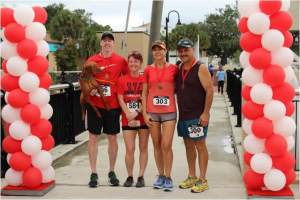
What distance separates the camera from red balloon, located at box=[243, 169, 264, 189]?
5.58m

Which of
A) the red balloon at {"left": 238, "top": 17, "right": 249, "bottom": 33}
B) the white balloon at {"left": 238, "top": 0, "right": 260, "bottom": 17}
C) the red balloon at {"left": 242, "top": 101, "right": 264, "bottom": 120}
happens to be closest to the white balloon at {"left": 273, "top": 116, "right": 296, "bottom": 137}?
the red balloon at {"left": 242, "top": 101, "right": 264, "bottom": 120}

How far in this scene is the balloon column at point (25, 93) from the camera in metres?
→ 5.68

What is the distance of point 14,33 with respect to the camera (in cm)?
564

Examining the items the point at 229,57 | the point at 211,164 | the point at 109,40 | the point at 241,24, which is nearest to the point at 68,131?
the point at 211,164

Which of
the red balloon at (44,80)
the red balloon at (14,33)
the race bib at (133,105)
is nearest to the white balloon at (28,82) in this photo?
the red balloon at (44,80)

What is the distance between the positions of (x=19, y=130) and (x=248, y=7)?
3032mm

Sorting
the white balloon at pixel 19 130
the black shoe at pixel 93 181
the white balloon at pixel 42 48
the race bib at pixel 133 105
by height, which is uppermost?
the white balloon at pixel 42 48

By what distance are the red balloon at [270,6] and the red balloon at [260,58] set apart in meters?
0.42

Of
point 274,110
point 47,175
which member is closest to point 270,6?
point 274,110

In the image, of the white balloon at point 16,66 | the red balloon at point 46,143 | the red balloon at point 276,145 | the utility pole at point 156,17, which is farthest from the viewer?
the utility pole at point 156,17

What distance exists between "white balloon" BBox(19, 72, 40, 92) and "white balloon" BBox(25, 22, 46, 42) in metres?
0.44

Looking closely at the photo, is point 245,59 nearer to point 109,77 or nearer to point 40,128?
point 109,77

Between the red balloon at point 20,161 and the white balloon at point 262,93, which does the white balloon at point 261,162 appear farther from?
the red balloon at point 20,161

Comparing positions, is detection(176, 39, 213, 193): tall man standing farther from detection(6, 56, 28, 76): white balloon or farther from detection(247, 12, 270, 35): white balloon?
detection(6, 56, 28, 76): white balloon
